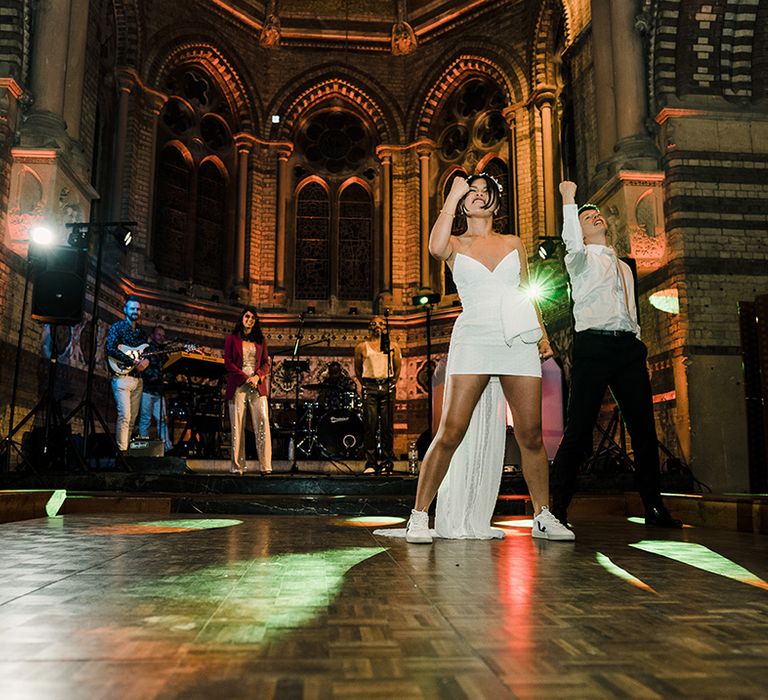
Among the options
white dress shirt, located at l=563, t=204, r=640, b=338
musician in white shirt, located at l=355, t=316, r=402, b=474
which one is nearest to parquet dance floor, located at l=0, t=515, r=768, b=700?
white dress shirt, located at l=563, t=204, r=640, b=338

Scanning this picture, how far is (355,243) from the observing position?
20359mm

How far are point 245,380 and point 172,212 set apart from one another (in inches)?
444

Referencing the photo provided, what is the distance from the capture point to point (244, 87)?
1947 centimetres

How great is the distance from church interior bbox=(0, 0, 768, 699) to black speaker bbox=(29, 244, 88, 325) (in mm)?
30

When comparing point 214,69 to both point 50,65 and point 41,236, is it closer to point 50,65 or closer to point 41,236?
point 50,65

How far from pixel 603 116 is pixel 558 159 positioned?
5106 mm

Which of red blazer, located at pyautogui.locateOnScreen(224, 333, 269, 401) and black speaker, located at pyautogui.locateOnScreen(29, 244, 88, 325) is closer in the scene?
red blazer, located at pyautogui.locateOnScreen(224, 333, 269, 401)

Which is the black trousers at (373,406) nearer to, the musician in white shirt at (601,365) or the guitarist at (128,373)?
the guitarist at (128,373)

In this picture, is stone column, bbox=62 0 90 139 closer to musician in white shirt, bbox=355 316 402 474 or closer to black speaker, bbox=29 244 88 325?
black speaker, bbox=29 244 88 325

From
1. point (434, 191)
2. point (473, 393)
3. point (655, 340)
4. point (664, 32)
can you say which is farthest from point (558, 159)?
point (473, 393)

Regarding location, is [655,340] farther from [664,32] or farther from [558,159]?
[558,159]

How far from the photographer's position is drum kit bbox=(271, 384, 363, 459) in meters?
12.8

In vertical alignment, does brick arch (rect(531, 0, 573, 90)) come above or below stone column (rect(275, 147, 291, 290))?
above

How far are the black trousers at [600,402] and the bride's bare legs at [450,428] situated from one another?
891mm
